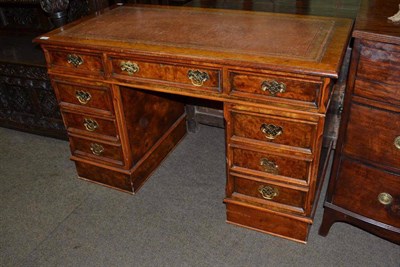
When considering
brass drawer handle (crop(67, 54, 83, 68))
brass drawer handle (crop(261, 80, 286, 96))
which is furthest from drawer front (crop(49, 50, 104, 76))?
brass drawer handle (crop(261, 80, 286, 96))

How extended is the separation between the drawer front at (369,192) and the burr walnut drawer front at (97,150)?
3.95 feet

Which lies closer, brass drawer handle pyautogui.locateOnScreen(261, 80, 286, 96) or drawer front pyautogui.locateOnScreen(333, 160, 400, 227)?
brass drawer handle pyautogui.locateOnScreen(261, 80, 286, 96)

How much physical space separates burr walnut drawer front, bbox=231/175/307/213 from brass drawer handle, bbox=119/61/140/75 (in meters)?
0.70

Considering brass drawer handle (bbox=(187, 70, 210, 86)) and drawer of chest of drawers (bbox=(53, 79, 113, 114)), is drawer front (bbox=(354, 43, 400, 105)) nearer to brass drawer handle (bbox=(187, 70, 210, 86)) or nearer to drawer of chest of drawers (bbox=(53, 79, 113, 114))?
A: brass drawer handle (bbox=(187, 70, 210, 86))

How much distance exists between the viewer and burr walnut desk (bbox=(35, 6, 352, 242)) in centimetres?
157

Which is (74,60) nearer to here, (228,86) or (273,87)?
(228,86)

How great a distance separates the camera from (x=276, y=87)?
156cm

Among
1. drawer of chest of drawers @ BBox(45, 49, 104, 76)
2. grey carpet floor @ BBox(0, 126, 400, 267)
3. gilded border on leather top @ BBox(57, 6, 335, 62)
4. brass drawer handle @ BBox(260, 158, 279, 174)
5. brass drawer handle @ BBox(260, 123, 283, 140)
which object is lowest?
grey carpet floor @ BBox(0, 126, 400, 267)

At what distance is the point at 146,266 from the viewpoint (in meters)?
1.88

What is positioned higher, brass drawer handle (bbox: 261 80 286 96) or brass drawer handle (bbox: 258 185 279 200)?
brass drawer handle (bbox: 261 80 286 96)

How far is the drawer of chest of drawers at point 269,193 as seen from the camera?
1.83 metres

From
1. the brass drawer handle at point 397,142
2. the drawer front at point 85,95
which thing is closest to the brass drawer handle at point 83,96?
the drawer front at point 85,95

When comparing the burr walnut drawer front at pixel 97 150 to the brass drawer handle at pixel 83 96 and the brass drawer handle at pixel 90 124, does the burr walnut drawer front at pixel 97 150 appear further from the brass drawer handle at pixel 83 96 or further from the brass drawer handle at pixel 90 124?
the brass drawer handle at pixel 83 96

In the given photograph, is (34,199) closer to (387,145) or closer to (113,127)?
(113,127)
